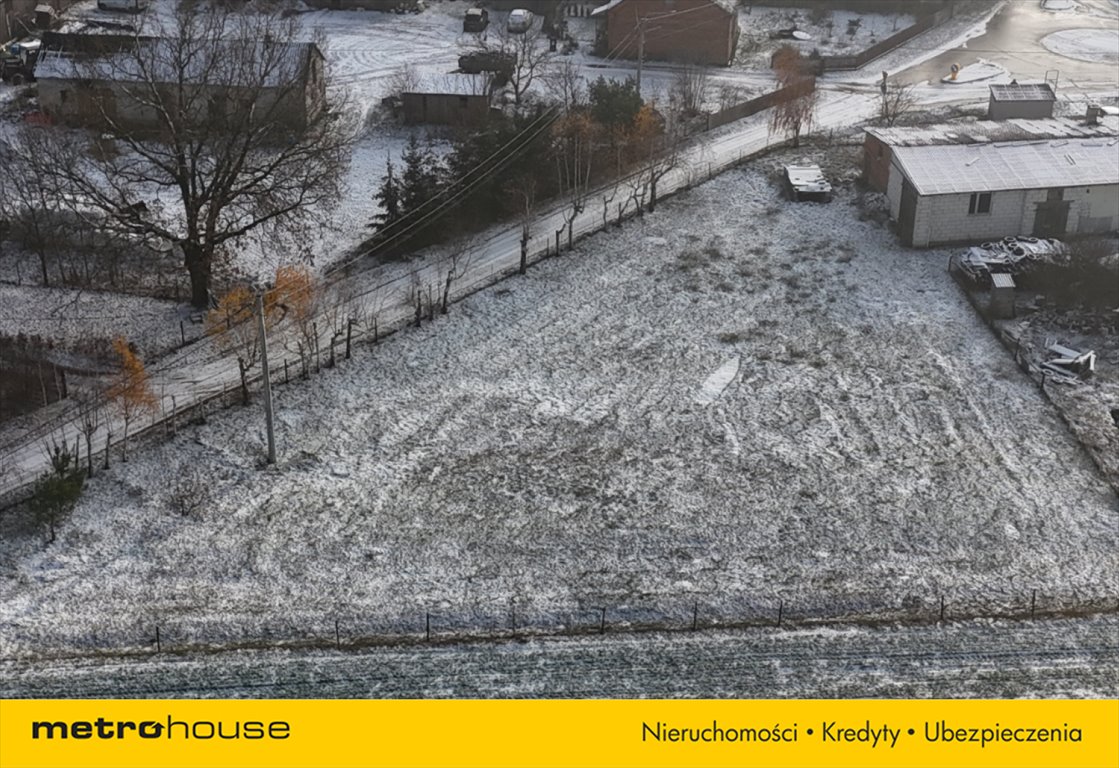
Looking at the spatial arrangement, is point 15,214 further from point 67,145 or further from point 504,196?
point 504,196

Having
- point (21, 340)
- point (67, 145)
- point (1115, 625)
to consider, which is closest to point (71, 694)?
point (21, 340)

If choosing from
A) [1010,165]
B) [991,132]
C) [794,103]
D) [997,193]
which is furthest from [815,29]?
[997,193]

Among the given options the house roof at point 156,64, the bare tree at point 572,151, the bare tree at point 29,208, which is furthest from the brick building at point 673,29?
the bare tree at point 29,208

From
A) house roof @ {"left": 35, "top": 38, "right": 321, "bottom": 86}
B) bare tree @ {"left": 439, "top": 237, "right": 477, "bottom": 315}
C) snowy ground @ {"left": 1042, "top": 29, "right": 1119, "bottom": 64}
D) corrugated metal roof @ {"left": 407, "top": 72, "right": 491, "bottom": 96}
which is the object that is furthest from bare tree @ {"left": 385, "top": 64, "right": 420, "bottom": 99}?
snowy ground @ {"left": 1042, "top": 29, "right": 1119, "bottom": 64}

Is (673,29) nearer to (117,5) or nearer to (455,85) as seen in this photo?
(455,85)

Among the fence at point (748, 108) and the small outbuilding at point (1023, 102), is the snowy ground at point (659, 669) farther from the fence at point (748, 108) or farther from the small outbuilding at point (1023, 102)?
the fence at point (748, 108)
